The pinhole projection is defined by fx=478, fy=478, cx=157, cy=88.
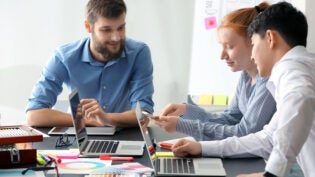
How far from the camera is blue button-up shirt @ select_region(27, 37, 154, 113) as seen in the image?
2.75m

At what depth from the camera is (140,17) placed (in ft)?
12.4

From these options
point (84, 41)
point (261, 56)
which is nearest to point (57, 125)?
point (84, 41)

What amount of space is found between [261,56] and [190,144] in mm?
449

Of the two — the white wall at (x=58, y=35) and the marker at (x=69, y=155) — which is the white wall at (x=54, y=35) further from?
the marker at (x=69, y=155)

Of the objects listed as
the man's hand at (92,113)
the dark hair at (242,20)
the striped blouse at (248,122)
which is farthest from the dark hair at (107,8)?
the striped blouse at (248,122)

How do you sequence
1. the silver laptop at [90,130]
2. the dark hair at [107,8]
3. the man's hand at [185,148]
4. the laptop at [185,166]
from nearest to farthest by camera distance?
1. the laptop at [185,166]
2. the man's hand at [185,148]
3. the silver laptop at [90,130]
4. the dark hair at [107,8]

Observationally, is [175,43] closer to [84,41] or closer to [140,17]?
[140,17]

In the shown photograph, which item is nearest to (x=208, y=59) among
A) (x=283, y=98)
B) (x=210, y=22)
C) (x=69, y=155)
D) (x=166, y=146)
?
(x=210, y=22)

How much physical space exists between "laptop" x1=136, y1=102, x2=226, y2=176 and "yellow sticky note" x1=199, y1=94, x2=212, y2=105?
1964mm

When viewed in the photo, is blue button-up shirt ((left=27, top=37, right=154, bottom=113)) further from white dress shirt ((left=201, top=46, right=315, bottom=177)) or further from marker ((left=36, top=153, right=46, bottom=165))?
white dress shirt ((left=201, top=46, right=315, bottom=177))

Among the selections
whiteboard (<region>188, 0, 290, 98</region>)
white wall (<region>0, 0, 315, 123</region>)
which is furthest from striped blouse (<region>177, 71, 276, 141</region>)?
white wall (<region>0, 0, 315, 123</region>)

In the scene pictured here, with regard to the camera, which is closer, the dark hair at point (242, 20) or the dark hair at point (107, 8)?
the dark hair at point (242, 20)

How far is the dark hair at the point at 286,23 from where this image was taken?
1.67m

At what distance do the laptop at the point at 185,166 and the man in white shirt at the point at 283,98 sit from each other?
7 centimetres
